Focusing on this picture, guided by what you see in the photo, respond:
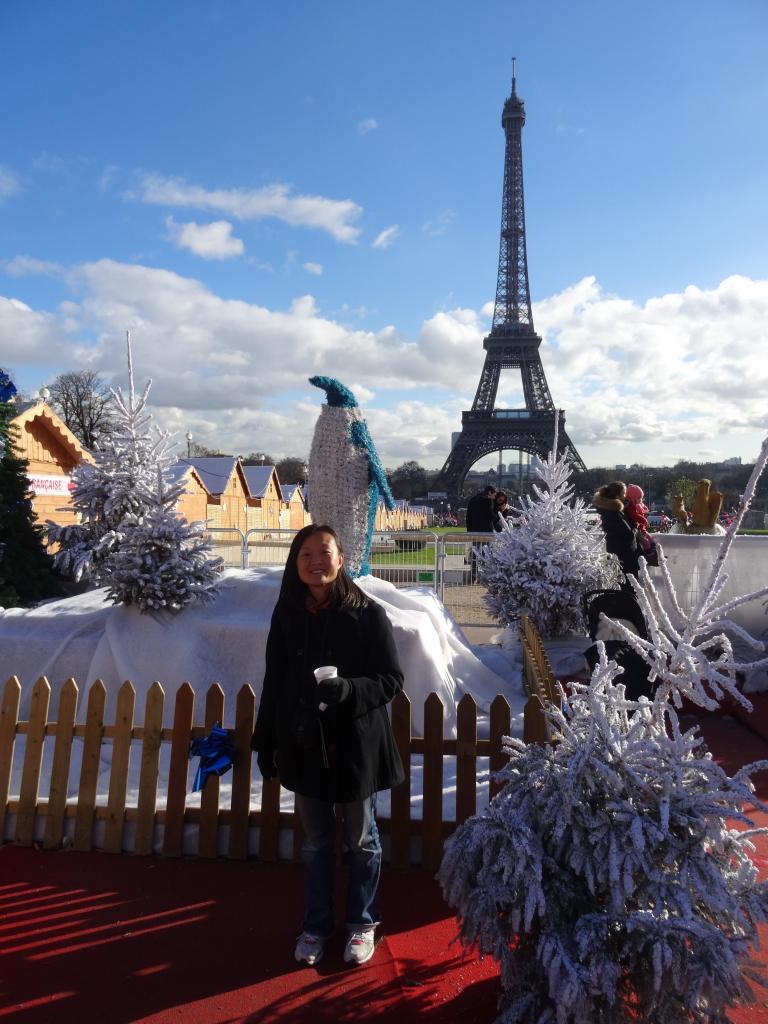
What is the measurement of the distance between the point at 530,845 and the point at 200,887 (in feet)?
6.18

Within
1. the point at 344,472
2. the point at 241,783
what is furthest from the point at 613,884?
the point at 344,472

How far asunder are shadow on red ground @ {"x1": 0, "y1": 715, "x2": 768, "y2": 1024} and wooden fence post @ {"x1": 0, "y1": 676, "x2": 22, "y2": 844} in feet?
1.08

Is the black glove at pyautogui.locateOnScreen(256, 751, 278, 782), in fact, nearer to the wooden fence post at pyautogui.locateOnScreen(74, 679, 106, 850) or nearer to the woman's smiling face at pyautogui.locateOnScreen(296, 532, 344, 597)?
the woman's smiling face at pyautogui.locateOnScreen(296, 532, 344, 597)

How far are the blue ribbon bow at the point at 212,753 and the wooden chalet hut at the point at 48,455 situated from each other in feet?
33.1

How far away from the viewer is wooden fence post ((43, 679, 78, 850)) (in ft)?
11.4

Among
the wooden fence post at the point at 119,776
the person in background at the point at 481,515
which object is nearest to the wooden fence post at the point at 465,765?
the wooden fence post at the point at 119,776

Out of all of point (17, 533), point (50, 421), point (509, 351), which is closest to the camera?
point (17, 533)

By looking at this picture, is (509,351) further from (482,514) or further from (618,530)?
(618,530)

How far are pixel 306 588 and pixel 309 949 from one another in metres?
1.41

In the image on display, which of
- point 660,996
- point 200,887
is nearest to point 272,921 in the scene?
point 200,887

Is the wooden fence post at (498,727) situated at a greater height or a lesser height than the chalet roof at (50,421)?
lesser

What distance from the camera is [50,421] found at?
42.0ft

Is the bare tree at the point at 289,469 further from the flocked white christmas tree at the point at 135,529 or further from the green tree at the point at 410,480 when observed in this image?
the flocked white christmas tree at the point at 135,529

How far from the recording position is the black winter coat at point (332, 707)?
2.60 metres
